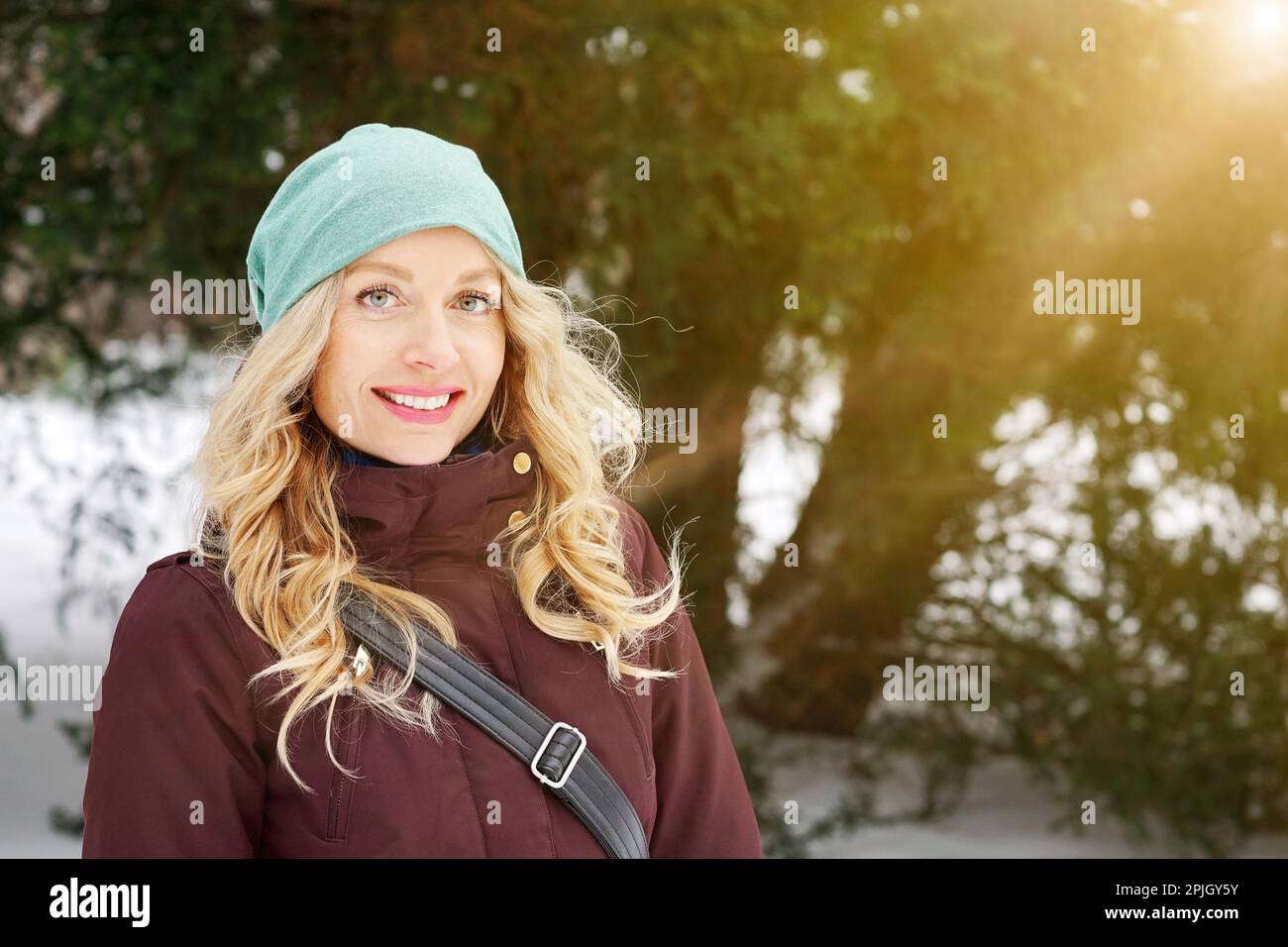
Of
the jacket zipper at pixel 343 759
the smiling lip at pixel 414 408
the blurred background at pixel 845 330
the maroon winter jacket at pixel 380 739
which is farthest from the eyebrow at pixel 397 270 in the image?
the blurred background at pixel 845 330

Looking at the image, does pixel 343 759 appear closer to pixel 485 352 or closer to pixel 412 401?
pixel 412 401

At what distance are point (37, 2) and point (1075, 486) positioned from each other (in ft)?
16.2

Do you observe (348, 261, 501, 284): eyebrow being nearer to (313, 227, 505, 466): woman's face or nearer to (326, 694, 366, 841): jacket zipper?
(313, 227, 505, 466): woman's face

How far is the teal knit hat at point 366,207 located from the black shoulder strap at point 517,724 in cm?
48

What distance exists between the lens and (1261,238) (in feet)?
19.0

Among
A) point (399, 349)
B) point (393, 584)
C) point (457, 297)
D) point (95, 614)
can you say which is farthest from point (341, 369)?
point (95, 614)

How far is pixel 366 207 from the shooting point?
1.84m

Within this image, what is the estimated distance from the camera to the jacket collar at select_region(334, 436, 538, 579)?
1.86 meters

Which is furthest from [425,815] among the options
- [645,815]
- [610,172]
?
[610,172]

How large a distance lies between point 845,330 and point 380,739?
213 inches

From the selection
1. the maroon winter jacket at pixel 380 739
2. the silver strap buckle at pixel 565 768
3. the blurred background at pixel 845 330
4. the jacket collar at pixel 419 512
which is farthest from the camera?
the blurred background at pixel 845 330

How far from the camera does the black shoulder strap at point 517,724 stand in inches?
69.0

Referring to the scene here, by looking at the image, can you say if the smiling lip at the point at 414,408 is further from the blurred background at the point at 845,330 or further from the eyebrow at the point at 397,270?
the blurred background at the point at 845,330

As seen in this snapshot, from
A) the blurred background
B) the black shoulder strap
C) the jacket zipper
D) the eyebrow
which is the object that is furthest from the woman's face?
the blurred background
